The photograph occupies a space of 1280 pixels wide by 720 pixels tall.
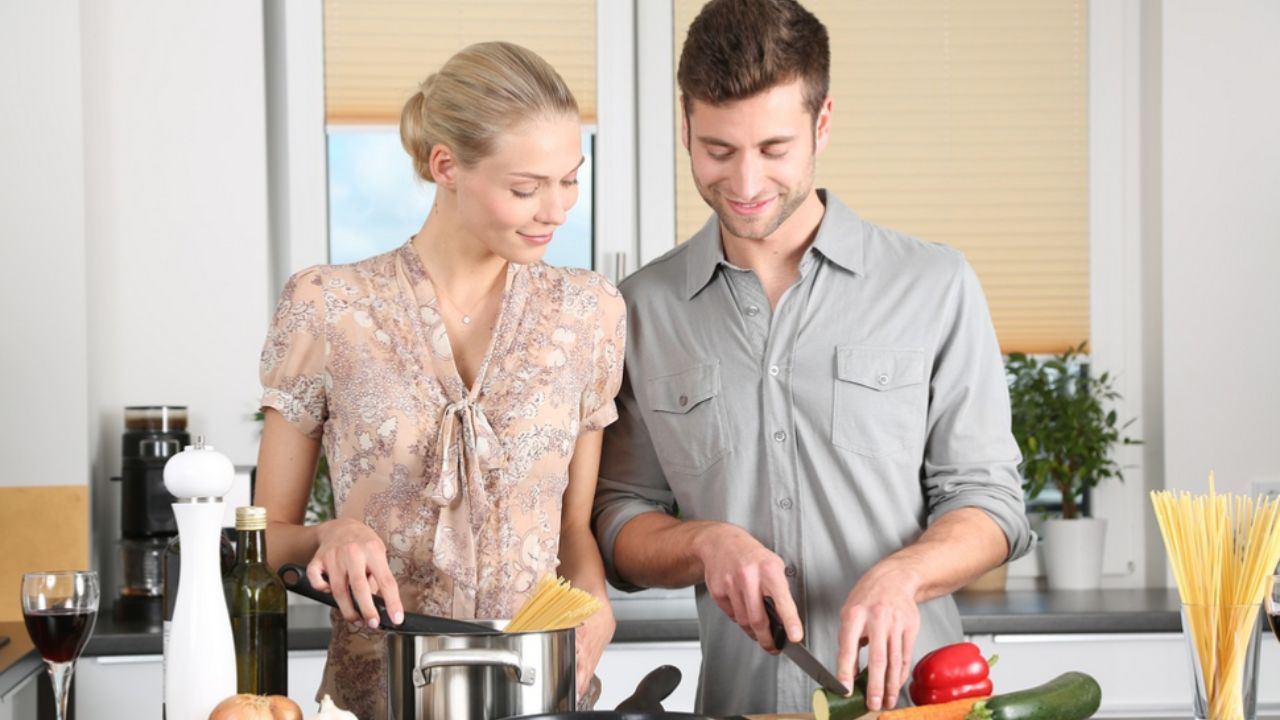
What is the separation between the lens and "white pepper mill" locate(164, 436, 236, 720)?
1301 mm

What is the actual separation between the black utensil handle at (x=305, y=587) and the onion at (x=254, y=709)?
0.11 m

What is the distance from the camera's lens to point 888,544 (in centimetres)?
178

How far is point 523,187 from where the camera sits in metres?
1.64

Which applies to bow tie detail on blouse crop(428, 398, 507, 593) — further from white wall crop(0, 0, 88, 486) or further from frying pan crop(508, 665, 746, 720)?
white wall crop(0, 0, 88, 486)

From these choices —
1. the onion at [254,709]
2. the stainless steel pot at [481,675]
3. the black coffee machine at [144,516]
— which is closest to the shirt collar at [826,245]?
the stainless steel pot at [481,675]

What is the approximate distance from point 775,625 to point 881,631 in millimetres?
136

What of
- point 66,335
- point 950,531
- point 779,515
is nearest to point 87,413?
point 66,335

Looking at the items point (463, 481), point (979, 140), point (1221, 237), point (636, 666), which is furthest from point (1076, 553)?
point (463, 481)

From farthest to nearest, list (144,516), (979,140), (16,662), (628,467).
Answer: (979,140)
(144,516)
(16,662)
(628,467)

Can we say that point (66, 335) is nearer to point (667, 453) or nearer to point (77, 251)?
point (77, 251)

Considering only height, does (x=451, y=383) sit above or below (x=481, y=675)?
above

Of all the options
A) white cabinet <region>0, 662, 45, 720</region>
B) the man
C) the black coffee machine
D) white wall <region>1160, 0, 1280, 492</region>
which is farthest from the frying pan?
white wall <region>1160, 0, 1280, 492</region>

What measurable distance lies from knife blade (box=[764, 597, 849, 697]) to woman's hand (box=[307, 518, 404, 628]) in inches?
16.0

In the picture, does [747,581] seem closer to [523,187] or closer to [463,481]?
[463,481]
